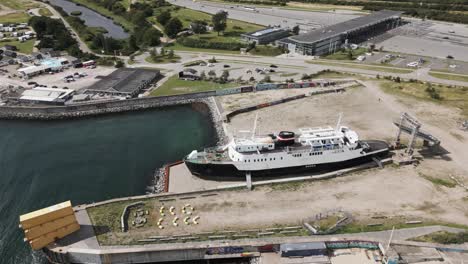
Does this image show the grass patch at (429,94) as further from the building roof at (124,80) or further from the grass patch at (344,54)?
the building roof at (124,80)

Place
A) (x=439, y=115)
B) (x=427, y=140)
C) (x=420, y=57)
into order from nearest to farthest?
(x=427, y=140) → (x=439, y=115) → (x=420, y=57)

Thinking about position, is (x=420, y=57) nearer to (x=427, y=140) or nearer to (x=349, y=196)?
(x=427, y=140)

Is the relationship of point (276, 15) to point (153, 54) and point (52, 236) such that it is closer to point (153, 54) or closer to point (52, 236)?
point (153, 54)

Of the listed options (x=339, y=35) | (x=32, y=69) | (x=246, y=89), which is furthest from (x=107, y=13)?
(x=246, y=89)

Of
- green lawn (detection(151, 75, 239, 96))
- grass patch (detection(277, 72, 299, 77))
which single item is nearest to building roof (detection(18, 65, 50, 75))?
green lawn (detection(151, 75, 239, 96))

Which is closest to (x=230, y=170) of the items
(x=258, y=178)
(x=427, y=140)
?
(x=258, y=178)

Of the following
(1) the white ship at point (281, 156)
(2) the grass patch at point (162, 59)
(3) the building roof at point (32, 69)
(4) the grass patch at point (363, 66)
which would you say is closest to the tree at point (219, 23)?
(2) the grass patch at point (162, 59)
